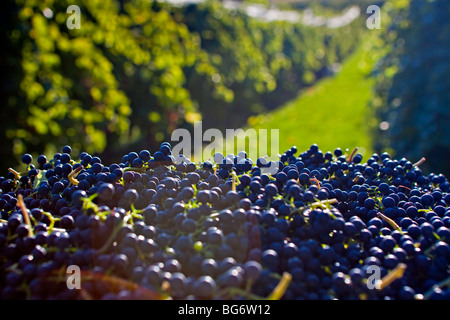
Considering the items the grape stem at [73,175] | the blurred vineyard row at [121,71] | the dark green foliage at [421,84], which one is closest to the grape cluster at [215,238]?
the grape stem at [73,175]

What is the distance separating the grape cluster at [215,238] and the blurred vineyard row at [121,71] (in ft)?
12.9

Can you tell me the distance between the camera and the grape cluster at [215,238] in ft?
2.92

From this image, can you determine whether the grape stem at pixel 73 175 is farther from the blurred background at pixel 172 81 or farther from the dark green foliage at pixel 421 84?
the dark green foliage at pixel 421 84

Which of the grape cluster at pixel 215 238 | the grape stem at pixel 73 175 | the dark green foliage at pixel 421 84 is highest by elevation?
the dark green foliage at pixel 421 84

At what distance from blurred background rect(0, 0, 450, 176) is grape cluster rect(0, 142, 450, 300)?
4.00m

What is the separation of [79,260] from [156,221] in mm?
219

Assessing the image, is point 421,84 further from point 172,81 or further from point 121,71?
point 121,71

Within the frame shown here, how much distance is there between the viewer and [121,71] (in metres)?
7.14

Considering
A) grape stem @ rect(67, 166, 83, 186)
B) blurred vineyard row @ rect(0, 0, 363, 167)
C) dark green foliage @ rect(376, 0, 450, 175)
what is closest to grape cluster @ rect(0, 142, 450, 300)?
grape stem @ rect(67, 166, 83, 186)

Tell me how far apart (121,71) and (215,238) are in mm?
6633

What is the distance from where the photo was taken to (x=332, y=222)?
1.08 metres
